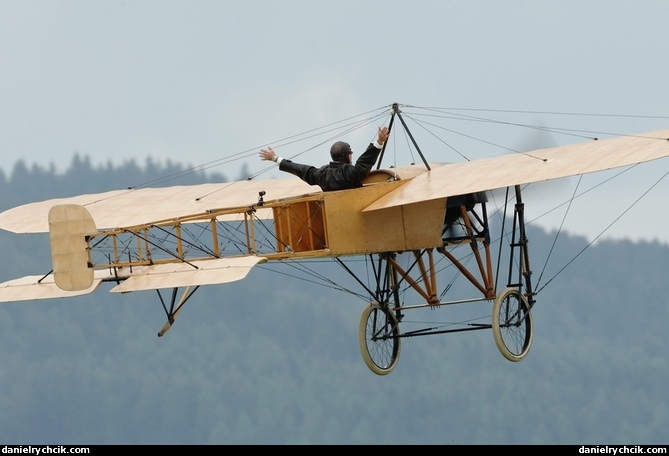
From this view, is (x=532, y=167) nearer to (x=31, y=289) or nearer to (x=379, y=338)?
(x=379, y=338)

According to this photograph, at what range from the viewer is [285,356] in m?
108

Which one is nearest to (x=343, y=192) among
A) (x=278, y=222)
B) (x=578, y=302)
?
(x=278, y=222)

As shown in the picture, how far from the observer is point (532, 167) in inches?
891

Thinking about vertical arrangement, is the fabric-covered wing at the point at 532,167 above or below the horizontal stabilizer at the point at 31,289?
above

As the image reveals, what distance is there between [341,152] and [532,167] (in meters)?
2.61

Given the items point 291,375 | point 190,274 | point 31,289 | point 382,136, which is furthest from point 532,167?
point 291,375

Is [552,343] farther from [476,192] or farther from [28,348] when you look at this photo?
[476,192]

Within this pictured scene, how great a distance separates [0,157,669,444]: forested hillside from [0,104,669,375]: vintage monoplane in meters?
66.2

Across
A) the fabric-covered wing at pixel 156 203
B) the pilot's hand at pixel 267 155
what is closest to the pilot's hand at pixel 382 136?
the pilot's hand at pixel 267 155

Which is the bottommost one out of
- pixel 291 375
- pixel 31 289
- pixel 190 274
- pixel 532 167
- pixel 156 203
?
pixel 291 375

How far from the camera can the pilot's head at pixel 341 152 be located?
Answer: 23156 mm

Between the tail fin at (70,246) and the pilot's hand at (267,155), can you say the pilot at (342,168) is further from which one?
the tail fin at (70,246)

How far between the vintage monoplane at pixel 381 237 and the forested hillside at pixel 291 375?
66.2m

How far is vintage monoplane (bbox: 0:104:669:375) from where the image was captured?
21631 mm
